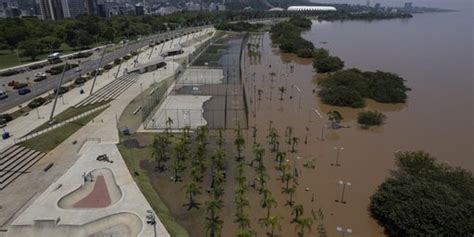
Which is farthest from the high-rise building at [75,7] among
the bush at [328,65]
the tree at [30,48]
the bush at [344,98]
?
the bush at [344,98]

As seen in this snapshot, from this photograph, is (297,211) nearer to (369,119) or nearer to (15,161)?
(369,119)

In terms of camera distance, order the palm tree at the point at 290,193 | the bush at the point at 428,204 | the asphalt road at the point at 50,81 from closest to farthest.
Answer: the bush at the point at 428,204
the palm tree at the point at 290,193
the asphalt road at the point at 50,81

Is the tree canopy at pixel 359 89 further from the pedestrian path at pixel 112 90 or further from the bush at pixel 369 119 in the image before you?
the pedestrian path at pixel 112 90

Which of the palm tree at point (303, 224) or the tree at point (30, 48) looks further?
the tree at point (30, 48)

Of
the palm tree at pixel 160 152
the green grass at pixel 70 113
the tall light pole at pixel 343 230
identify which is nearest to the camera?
the tall light pole at pixel 343 230

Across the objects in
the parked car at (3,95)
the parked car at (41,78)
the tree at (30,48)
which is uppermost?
the tree at (30,48)

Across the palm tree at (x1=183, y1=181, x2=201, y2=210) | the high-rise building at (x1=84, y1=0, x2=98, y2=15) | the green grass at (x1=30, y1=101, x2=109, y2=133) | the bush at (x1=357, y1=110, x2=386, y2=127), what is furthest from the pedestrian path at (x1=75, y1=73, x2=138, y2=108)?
the high-rise building at (x1=84, y1=0, x2=98, y2=15)

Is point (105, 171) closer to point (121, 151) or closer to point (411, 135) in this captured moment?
point (121, 151)

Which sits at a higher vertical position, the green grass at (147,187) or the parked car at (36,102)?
the parked car at (36,102)

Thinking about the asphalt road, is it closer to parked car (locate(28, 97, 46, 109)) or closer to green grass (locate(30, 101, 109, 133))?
parked car (locate(28, 97, 46, 109))
